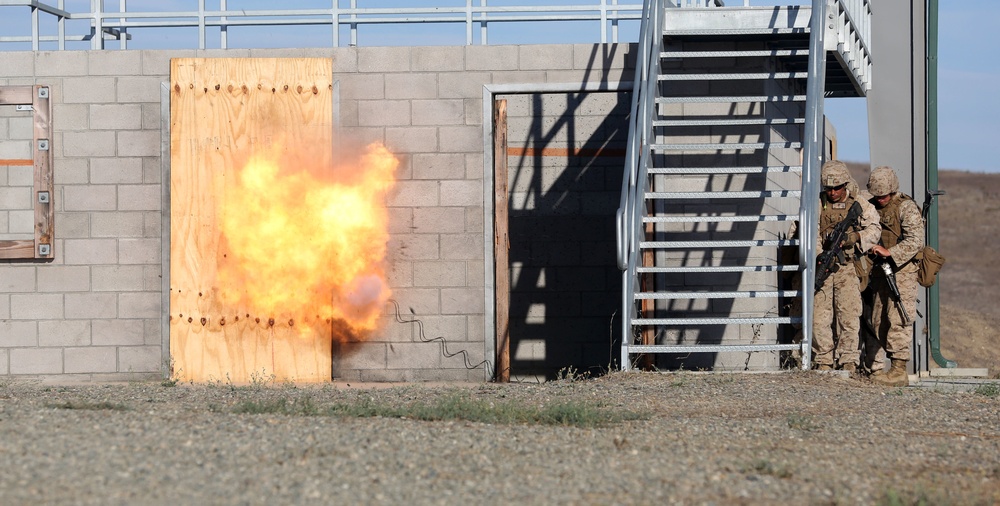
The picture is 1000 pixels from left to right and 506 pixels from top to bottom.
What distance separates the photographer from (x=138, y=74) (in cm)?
1131

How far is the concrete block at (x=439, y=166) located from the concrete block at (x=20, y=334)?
3.74 m

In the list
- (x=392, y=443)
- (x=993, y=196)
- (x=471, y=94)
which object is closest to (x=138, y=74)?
(x=471, y=94)

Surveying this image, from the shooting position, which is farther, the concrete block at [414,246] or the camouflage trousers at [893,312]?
the concrete block at [414,246]

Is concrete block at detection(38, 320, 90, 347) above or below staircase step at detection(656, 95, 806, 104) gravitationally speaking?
below

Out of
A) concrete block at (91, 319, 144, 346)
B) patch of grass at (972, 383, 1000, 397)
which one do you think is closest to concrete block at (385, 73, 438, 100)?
concrete block at (91, 319, 144, 346)

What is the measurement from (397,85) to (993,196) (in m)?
56.3

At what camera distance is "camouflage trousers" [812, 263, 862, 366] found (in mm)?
10578

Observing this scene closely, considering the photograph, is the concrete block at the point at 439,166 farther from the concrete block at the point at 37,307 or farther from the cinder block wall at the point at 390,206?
the concrete block at the point at 37,307

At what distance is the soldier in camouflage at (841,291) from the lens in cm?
1052

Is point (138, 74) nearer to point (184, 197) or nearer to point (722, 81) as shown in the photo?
point (184, 197)

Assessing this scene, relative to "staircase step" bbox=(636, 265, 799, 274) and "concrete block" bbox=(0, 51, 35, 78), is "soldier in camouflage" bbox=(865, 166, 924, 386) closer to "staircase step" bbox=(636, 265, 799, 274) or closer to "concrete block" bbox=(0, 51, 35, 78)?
"staircase step" bbox=(636, 265, 799, 274)

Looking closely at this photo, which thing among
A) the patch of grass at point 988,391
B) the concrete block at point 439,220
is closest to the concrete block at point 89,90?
the concrete block at point 439,220

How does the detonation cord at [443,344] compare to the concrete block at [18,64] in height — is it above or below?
below

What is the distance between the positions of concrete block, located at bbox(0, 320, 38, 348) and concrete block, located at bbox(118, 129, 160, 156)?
177 cm
